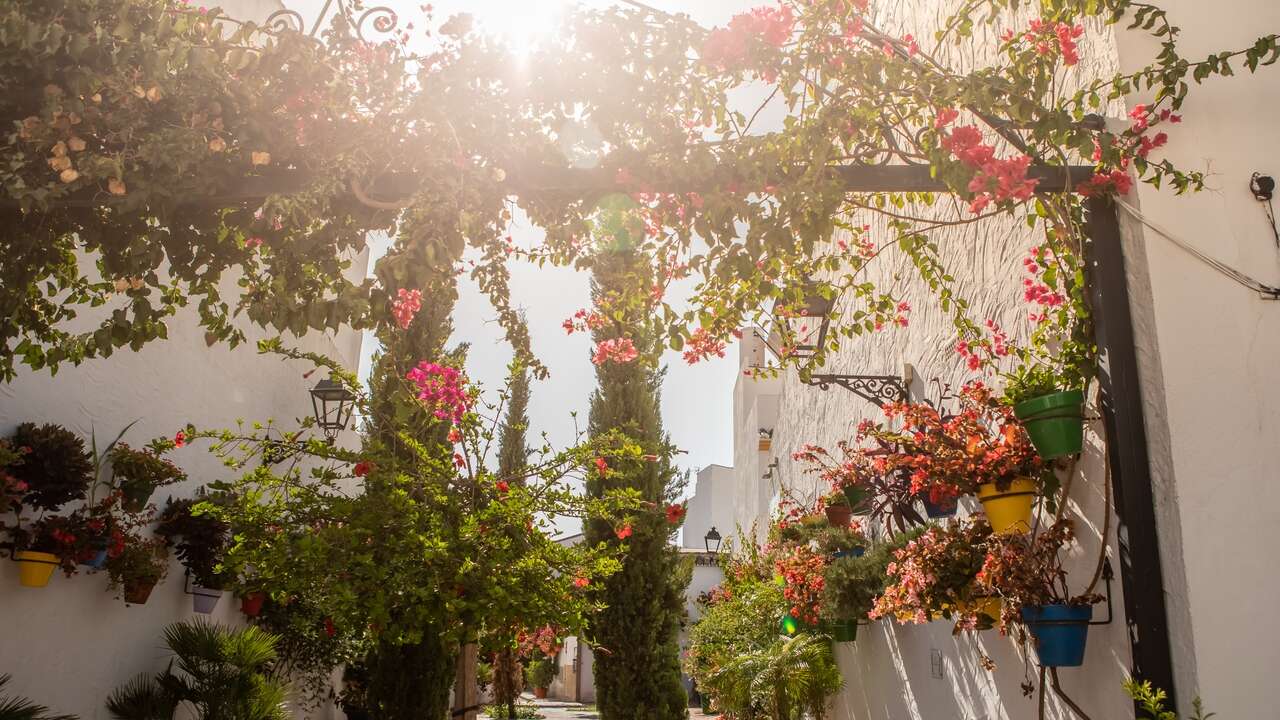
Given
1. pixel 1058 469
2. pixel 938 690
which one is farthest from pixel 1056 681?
pixel 938 690

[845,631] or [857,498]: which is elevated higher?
[857,498]

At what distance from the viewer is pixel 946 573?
3.88 m

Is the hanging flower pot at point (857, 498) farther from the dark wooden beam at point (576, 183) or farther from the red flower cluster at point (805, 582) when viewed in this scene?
the dark wooden beam at point (576, 183)

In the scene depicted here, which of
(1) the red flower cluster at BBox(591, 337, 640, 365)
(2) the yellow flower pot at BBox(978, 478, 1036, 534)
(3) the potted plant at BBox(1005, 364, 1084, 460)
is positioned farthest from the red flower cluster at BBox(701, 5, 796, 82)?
(2) the yellow flower pot at BBox(978, 478, 1036, 534)

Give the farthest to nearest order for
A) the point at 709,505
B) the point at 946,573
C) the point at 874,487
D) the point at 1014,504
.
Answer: the point at 709,505, the point at 874,487, the point at 946,573, the point at 1014,504

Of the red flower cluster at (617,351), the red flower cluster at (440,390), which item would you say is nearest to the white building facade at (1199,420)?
the red flower cluster at (617,351)

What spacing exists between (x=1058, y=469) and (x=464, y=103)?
2864mm

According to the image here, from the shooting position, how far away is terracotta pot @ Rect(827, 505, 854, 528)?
630 centimetres

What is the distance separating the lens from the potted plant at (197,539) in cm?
675

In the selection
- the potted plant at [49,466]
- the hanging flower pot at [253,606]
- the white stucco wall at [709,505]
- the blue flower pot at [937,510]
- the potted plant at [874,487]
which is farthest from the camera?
the white stucco wall at [709,505]

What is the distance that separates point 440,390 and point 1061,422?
3.88 metres

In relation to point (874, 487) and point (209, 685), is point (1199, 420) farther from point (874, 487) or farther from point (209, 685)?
point (209, 685)

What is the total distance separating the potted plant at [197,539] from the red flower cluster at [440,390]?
6.77 ft

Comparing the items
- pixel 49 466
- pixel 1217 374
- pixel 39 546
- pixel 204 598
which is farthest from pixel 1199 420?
pixel 204 598
